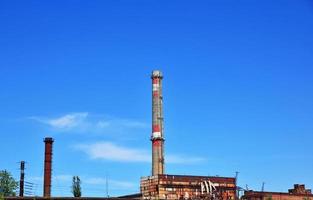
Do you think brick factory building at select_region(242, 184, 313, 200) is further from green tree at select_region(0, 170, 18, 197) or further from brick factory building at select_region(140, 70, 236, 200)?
green tree at select_region(0, 170, 18, 197)

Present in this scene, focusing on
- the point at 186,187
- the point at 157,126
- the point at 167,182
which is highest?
the point at 157,126

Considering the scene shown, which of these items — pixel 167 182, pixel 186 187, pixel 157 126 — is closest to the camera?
pixel 167 182

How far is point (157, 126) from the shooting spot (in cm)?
6450

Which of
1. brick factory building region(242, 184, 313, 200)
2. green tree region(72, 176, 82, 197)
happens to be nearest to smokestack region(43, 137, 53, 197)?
green tree region(72, 176, 82, 197)

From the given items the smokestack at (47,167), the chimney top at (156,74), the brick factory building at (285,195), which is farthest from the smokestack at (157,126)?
the smokestack at (47,167)

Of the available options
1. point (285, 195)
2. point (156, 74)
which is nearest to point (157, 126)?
point (156, 74)

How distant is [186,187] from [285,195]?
482 inches

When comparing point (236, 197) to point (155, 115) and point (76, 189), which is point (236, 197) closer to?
point (155, 115)

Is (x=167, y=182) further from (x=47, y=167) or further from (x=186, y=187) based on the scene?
(x=47, y=167)

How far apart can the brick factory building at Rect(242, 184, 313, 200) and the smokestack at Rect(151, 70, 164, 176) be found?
10.3 meters

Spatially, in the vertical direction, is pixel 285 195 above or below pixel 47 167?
below

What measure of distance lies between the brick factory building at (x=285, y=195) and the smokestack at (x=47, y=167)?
21.6 meters

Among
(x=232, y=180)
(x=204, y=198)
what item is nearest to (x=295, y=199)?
(x=232, y=180)

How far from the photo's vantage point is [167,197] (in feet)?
197
